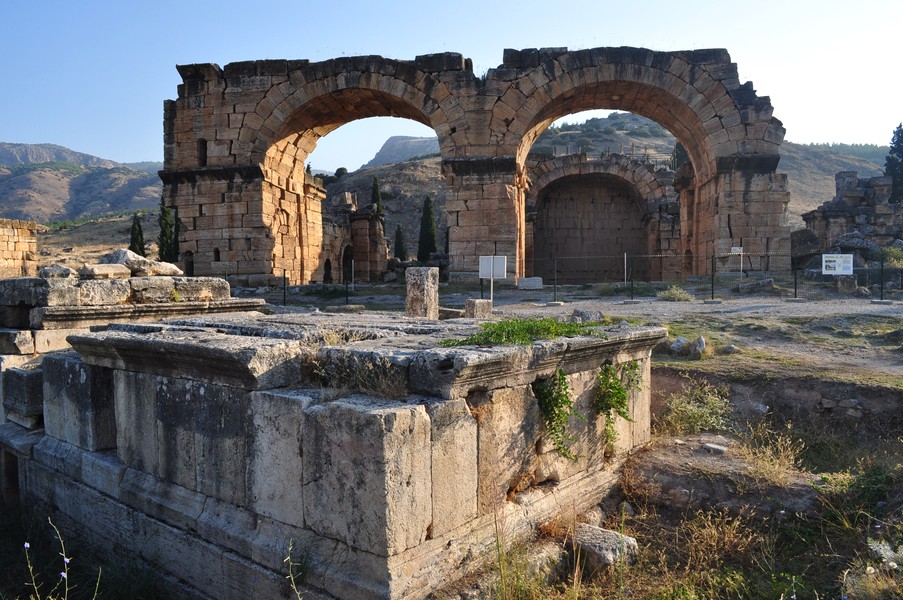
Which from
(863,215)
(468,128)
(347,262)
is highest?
(468,128)

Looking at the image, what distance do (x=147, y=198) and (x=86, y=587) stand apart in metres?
120

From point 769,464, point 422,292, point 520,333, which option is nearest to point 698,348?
point 769,464

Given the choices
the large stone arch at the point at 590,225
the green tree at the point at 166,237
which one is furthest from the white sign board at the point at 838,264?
the green tree at the point at 166,237

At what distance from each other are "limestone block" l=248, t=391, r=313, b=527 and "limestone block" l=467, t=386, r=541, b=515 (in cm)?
90

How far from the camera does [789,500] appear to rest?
3.60m

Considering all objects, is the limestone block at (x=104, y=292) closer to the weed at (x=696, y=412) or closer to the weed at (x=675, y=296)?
the weed at (x=696, y=412)

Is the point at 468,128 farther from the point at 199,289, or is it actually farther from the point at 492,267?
the point at 199,289

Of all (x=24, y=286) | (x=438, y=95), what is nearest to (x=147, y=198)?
(x=438, y=95)

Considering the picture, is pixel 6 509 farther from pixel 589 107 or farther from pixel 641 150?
pixel 641 150

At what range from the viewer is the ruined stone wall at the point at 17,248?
19.6 meters

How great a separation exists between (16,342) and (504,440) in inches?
181

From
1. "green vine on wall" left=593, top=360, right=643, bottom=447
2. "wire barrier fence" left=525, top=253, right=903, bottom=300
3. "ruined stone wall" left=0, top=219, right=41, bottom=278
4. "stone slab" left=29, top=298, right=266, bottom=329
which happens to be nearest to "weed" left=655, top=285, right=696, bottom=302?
"wire barrier fence" left=525, top=253, right=903, bottom=300

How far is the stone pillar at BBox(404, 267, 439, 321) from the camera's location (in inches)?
285

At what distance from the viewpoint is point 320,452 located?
2.84 metres
